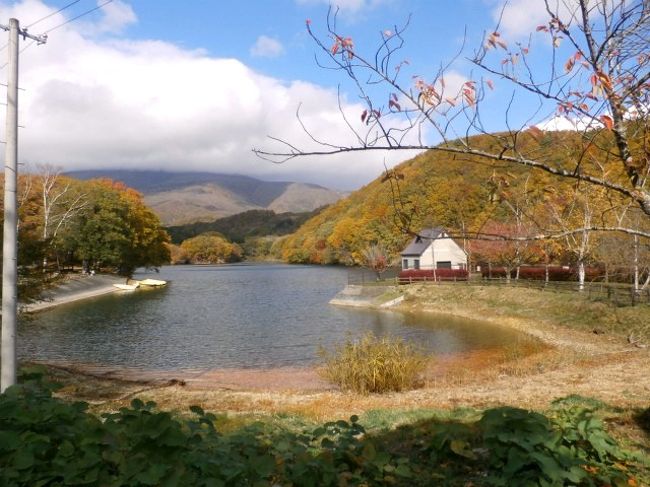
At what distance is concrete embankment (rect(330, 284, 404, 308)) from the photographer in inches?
1597

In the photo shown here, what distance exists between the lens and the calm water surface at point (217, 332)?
21.8 metres

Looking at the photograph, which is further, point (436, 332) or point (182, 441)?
point (436, 332)

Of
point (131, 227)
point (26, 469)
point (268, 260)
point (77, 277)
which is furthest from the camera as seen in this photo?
point (268, 260)

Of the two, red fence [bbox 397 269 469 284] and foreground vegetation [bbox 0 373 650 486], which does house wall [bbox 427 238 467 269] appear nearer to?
red fence [bbox 397 269 469 284]

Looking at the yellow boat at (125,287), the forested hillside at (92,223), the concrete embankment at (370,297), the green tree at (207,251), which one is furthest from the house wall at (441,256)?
the green tree at (207,251)

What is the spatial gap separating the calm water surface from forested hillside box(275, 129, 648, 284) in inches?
224

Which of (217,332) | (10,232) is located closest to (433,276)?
(217,332)

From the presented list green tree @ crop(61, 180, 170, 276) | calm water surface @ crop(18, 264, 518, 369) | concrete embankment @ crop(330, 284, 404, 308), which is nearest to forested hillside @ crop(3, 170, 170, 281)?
green tree @ crop(61, 180, 170, 276)

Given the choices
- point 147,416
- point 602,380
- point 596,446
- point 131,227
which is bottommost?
point 602,380

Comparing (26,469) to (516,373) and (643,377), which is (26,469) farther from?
(516,373)

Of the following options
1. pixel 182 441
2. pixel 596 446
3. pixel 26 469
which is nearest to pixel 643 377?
pixel 596 446

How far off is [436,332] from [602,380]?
1688 centimetres

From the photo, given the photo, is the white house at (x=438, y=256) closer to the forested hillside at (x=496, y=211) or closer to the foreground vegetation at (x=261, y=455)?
the forested hillside at (x=496, y=211)

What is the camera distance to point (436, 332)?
91.6 ft
